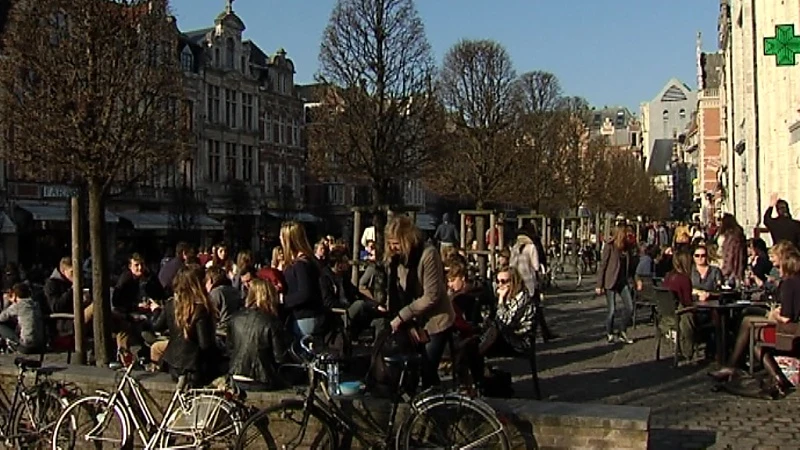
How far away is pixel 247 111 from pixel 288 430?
55038 millimetres

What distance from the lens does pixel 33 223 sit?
40.4 meters

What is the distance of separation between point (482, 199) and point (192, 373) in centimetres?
2487

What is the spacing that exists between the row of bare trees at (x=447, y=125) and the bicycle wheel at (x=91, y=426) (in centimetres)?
1568

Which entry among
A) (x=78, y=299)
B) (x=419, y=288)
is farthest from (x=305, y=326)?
(x=78, y=299)

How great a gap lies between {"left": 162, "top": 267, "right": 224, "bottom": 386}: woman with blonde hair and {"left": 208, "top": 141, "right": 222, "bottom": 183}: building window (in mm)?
49282

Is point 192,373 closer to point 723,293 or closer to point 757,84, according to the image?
point 723,293

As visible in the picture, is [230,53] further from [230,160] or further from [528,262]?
[528,262]

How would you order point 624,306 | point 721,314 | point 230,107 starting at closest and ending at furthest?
point 721,314 < point 624,306 < point 230,107

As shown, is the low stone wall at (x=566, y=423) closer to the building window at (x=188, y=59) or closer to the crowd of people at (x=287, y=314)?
the crowd of people at (x=287, y=314)

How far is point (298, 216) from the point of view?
62812 millimetres

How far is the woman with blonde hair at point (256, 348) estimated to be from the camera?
7.65 m

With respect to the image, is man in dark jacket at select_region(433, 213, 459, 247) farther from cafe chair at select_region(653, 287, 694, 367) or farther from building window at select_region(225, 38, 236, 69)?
building window at select_region(225, 38, 236, 69)

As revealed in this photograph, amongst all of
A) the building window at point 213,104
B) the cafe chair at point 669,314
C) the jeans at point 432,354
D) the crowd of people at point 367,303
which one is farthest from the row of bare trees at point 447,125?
the building window at point 213,104

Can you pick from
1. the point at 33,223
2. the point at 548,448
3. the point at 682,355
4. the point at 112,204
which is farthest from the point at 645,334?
the point at 112,204
